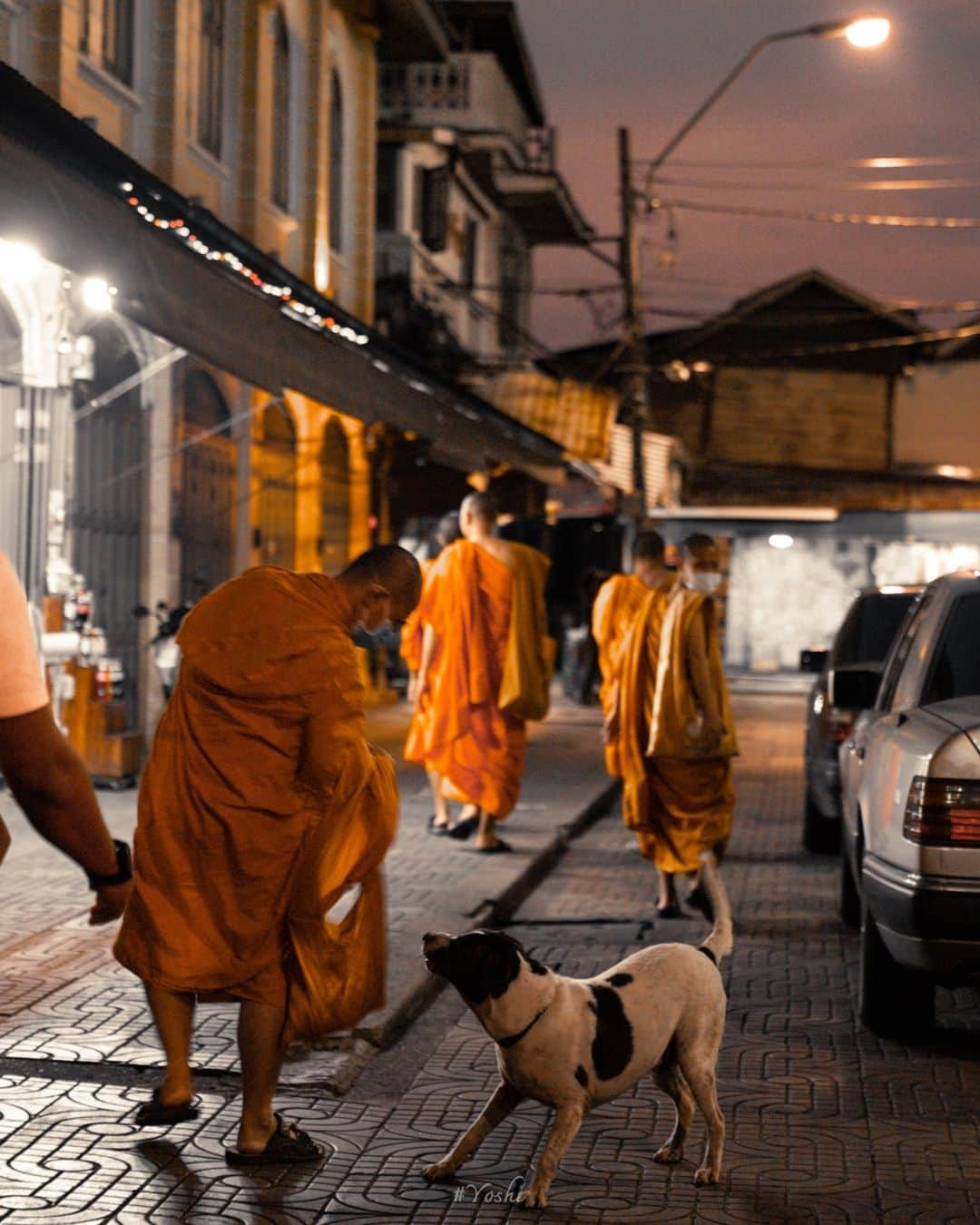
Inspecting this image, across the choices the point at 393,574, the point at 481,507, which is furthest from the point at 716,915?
the point at 481,507

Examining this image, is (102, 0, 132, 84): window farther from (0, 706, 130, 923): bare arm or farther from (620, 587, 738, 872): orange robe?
(0, 706, 130, 923): bare arm

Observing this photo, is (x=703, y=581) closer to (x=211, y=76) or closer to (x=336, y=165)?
(x=211, y=76)

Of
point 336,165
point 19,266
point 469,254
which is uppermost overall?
point 469,254

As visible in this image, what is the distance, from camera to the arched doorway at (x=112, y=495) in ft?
54.4

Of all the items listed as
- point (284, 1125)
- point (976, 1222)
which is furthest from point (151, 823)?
point (976, 1222)

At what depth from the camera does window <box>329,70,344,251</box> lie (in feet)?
82.3

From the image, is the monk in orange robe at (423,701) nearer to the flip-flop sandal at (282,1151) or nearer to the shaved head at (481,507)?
the shaved head at (481,507)

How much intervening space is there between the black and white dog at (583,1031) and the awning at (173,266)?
4.47 metres

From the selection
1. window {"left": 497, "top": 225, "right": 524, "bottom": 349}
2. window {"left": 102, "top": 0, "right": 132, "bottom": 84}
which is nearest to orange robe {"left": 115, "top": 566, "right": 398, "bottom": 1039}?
window {"left": 102, "top": 0, "right": 132, "bottom": 84}

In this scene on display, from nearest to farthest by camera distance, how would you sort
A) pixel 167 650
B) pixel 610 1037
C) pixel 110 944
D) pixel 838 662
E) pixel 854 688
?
pixel 610 1037 < pixel 854 688 < pixel 110 944 < pixel 838 662 < pixel 167 650

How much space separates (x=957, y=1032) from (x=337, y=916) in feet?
9.03

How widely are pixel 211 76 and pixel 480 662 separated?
Answer: 30.8ft

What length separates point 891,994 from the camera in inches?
297

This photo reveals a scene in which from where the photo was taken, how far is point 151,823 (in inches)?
228
